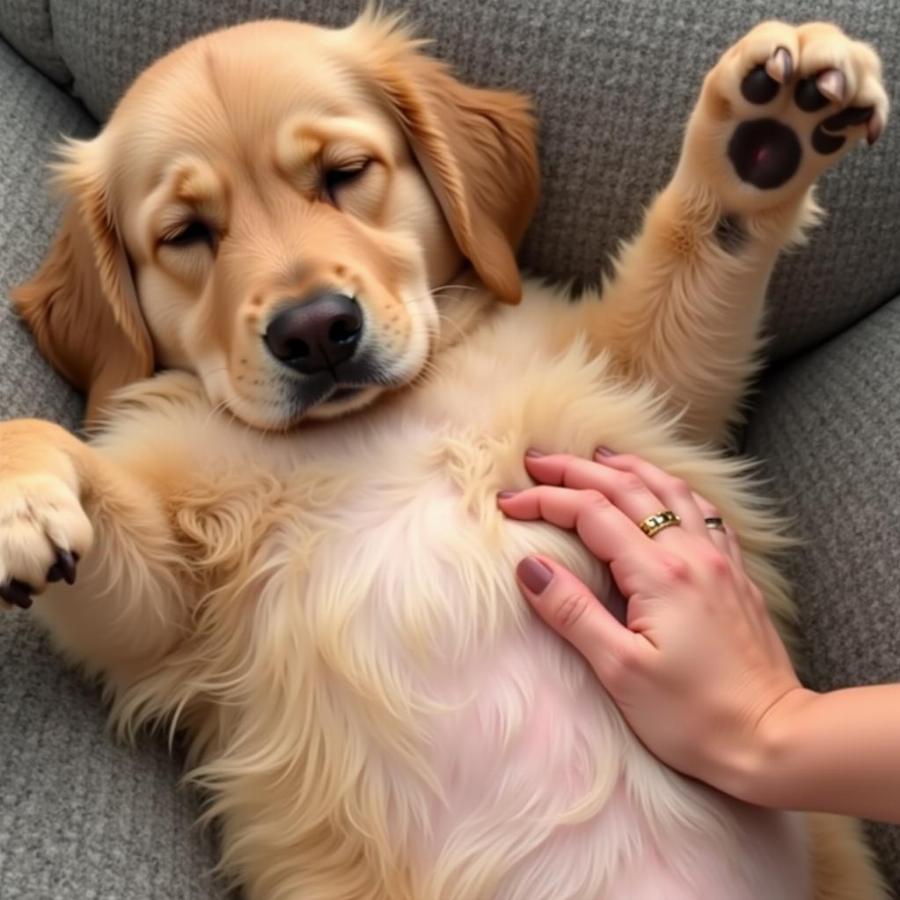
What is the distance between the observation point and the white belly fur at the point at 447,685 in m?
1.12

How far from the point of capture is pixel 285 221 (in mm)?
1289

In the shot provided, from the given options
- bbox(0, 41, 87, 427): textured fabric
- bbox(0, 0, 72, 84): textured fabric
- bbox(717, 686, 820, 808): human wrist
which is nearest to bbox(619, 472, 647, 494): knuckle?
bbox(717, 686, 820, 808): human wrist

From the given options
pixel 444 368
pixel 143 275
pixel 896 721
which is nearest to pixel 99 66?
pixel 143 275

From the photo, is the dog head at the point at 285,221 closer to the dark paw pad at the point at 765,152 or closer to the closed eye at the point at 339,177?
the closed eye at the point at 339,177

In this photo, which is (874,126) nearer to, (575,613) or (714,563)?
(714,563)

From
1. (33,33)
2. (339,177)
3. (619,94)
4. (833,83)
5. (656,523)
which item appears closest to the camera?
(833,83)

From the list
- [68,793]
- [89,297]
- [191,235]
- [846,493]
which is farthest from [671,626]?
[89,297]

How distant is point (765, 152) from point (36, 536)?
823 millimetres

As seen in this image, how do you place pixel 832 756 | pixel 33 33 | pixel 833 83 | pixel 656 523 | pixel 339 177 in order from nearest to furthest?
pixel 832 756, pixel 833 83, pixel 656 523, pixel 339 177, pixel 33 33

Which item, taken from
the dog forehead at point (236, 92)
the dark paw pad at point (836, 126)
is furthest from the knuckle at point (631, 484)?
the dog forehead at point (236, 92)

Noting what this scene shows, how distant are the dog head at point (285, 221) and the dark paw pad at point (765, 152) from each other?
31 centimetres

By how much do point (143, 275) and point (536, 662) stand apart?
2.23 ft

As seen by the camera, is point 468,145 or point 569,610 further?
point 468,145

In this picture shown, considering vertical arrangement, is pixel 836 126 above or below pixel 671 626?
above
